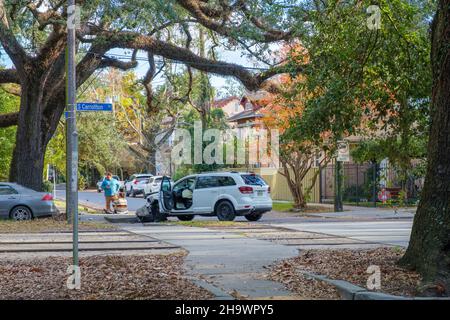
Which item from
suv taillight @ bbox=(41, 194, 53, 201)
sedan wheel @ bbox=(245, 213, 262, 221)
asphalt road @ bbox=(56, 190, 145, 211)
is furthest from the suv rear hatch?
asphalt road @ bbox=(56, 190, 145, 211)

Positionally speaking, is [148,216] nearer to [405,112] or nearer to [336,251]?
[336,251]

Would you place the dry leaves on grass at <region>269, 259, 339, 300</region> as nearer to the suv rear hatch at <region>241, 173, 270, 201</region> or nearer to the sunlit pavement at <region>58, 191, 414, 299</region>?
the sunlit pavement at <region>58, 191, 414, 299</region>

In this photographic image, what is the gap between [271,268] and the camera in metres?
10.3

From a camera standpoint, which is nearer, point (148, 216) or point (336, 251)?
point (336, 251)

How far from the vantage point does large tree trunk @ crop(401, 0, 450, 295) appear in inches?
330

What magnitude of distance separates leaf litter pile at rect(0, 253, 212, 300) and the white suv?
956 cm

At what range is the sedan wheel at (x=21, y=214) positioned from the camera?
21.0m

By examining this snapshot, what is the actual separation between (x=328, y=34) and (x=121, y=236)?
7.61 metres

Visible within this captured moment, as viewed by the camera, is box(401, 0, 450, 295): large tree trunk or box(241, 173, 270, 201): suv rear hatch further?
box(241, 173, 270, 201): suv rear hatch

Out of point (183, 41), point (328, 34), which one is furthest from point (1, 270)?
point (183, 41)

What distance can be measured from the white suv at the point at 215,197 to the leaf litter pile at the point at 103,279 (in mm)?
9556

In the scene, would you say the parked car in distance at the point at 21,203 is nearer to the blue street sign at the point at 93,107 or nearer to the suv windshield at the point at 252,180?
the suv windshield at the point at 252,180

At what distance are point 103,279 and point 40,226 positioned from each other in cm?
1033
